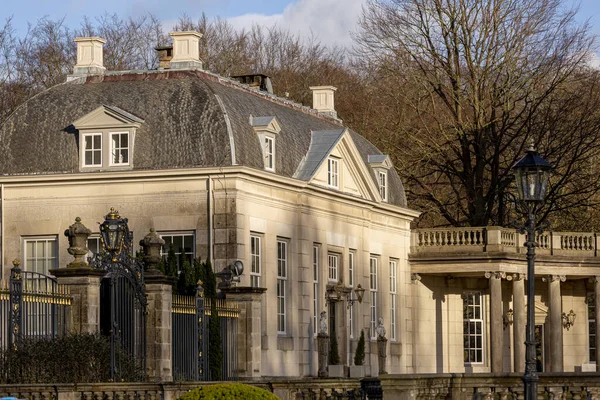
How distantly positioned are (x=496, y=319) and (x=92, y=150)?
1472 cm

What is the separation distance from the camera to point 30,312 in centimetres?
2508

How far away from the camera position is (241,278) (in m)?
37.4

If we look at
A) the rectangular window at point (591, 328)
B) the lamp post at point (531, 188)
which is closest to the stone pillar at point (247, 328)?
the lamp post at point (531, 188)

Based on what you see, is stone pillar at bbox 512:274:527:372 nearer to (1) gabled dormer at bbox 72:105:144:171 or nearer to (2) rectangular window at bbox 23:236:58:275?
(1) gabled dormer at bbox 72:105:144:171

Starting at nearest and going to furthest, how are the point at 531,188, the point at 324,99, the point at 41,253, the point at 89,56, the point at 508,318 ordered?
the point at 531,188
the point at 41,253
the point at 89,56
the point at 324,99
the point at 508,318

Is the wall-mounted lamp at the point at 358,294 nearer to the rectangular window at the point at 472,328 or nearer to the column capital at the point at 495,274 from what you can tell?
the column capital at the point at 495,274

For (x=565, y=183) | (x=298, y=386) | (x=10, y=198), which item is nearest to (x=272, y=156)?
(x=10, y=198)

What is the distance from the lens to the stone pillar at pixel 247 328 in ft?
103

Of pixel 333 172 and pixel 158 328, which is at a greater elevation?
pixel 333 172

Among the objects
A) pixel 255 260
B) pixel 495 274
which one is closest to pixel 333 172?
pixel 255 260

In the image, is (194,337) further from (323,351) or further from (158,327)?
(323,351)

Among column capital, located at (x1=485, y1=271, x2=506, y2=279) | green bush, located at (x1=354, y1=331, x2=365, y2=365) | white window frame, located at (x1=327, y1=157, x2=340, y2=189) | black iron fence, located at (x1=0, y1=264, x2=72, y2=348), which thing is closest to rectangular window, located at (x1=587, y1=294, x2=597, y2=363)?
column capital, located at (x1=485, y1=271, x2=506, y2=279)

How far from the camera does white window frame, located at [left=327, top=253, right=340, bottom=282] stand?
142 feet

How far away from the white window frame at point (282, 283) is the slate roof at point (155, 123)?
1964 mm
